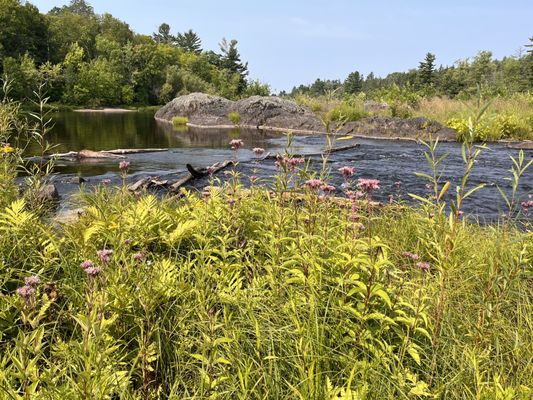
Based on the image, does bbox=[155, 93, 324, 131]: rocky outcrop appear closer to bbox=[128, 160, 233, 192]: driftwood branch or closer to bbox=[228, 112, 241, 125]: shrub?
bbox=[228, 112, 241, 125]: shrub

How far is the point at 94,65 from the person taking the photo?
54.0 meters

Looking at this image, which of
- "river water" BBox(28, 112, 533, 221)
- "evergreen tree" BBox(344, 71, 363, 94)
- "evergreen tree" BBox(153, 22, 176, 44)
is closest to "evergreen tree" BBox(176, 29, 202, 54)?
"evergreen tree" BBox(153, 22, 176, 44)

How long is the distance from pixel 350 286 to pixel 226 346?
2.31 ft

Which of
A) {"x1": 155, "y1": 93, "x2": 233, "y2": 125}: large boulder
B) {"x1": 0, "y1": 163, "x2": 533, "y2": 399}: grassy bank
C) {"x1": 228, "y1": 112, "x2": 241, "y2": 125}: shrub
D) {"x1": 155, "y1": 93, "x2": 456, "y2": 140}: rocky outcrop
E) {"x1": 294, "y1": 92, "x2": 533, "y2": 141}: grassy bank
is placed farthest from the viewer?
{"x1": 155, "y1": 93, "x2": 233, "y2": 125}: large boulder

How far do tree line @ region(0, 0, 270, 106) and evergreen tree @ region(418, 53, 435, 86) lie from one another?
75.4 feet

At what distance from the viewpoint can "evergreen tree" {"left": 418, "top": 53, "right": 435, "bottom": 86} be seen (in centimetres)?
4970

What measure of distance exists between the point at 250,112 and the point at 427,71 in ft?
113

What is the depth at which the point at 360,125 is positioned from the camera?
2134cm

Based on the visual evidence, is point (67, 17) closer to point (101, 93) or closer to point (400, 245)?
point (101, 93)

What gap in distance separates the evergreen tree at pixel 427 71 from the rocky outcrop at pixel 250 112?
1244 inches

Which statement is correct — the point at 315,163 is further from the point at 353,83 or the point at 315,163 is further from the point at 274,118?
the point at 353,83

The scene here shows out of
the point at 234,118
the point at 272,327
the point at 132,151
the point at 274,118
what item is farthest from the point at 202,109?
the point at 272,327

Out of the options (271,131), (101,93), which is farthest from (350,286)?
(101,93)

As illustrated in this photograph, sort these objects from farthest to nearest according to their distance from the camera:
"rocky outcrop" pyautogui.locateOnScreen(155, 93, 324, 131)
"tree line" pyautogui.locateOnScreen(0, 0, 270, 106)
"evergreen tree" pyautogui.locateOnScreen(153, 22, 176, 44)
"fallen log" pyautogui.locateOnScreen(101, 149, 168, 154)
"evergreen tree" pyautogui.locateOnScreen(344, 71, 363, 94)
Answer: "evergreen tree" pyautogui.locateOnScreen(153, 22, 176, 44)
"evergreen tree" pyautogui.locateOnScreen(344, 71, 363, 94)
"tree line" pyautogui.locateOnScreen(0, 0, 270, 106)
"rocky outcrop" pyautogui.locateOnScreen(155, 93, 324, 131)
"fallen log" pyautogui.locateOnScreen(101, 149, 168, 154)
